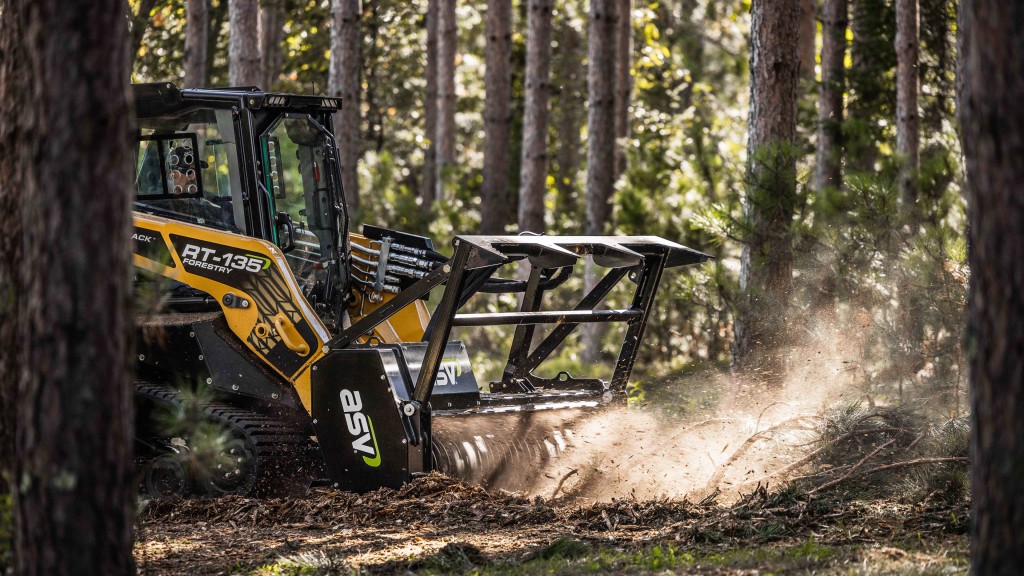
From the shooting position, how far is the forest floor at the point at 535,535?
16.9 ft

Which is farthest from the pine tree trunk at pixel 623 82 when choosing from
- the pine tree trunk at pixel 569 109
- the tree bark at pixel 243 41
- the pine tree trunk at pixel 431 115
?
the tree bark at pixel 243 41

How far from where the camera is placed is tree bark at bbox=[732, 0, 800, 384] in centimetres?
931

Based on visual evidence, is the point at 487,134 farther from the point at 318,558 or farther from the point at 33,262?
the point at 33,262

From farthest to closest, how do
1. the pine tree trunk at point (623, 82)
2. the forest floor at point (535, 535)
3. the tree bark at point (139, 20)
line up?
the pine tree trunk at point (623, 82) → the tree bark at point (139, 20) → the forest floor at point (535, 535)

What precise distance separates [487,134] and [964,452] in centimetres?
1367

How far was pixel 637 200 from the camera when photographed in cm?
1477

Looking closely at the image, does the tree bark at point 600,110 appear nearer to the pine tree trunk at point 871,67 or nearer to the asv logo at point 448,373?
the pine tree trunk at point 871,67

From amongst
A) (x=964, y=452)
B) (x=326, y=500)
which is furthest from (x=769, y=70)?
(x=326, y=500)

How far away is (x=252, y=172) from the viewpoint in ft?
25.0

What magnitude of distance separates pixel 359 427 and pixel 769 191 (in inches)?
166

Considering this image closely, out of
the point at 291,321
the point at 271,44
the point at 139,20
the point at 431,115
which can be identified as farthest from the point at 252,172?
the point at 431,115

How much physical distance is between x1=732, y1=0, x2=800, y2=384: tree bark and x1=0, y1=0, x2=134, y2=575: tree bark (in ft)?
21.0

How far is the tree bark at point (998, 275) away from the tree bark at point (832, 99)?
29.4ft

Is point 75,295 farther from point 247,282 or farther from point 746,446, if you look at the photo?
point 746,446
